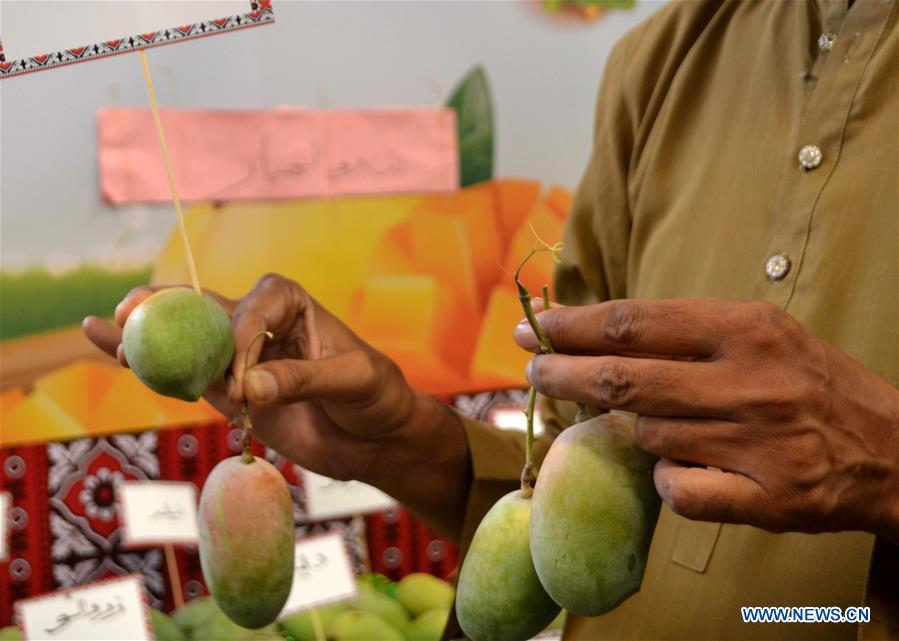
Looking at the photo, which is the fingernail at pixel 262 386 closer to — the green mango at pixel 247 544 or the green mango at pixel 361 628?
the green mango at pixel 247 544

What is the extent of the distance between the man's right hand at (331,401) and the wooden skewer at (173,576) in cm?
68

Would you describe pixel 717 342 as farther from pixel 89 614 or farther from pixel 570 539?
pixel 89 614

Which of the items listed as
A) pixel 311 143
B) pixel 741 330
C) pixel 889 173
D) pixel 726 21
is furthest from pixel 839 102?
pixel 311 143

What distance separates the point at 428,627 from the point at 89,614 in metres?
0.53

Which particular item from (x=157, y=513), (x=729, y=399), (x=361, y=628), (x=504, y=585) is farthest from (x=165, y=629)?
(x=729, y=399)

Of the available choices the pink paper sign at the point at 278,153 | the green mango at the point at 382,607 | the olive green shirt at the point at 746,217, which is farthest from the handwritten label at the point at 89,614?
the olive green shirt at the point at 746,217

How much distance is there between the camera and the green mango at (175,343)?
0.83 metres

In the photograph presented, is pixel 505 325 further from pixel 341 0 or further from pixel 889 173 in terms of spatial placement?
pixel 889 173

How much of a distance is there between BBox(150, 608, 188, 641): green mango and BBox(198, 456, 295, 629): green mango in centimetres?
73

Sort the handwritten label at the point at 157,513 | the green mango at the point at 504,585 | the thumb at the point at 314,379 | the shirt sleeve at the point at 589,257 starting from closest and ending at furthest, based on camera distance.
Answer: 1. the green mango at the point at 504,585
2. the thumb at the point at 314,379
3. the shirt sleeve at the point at 589,257
4. the handwritten label at the point at 157,513

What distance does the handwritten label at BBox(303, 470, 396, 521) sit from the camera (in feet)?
5.62

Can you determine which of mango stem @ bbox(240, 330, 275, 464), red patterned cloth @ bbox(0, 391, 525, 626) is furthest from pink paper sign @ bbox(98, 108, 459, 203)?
mango stem @ bbox(240, 330, 275, 464)

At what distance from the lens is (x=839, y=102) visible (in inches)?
37.1

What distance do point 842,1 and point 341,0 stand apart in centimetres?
101
